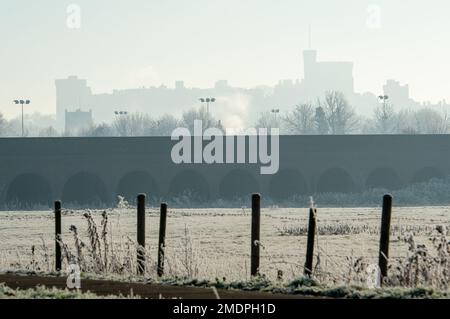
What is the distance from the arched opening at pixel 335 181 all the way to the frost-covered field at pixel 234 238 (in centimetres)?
1140

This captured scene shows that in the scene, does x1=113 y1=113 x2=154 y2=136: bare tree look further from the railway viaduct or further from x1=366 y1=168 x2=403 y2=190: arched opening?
x1=366 y1=168 x2=403 y2=190: arched opening

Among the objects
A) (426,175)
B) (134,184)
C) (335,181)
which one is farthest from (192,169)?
(426,175)

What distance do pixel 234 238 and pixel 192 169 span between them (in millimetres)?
26850

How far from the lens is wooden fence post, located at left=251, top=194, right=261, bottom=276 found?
551 inches

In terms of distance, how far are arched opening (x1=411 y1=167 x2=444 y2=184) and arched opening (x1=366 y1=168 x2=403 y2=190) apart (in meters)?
1.04

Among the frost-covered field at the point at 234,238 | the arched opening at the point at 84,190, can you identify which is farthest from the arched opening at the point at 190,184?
the frost-covered field at the point at 234,238

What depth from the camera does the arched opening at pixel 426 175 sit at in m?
60.0

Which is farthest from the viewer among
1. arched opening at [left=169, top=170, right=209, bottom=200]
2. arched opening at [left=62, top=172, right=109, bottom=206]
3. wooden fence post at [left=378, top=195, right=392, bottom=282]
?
arched opening at [left=169, top=170, right=209, bottom=200]

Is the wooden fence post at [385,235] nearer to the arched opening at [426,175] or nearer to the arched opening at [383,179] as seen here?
the arched opening at [383,179]

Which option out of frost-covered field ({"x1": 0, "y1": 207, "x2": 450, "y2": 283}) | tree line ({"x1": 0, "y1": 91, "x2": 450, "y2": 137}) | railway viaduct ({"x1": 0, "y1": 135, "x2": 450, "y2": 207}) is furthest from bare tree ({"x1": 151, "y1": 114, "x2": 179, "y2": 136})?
frost-covered field ({"x1": 0, "y1": 207, "x2": 450, "y2": 283})

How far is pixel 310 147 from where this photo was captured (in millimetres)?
57969

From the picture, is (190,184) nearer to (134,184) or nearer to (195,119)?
(134,184)

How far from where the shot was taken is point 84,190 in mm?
57156
